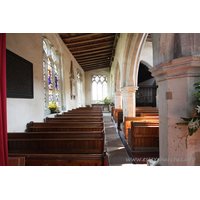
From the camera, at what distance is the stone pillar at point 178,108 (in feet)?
5.84

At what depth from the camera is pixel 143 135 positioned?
343 cm

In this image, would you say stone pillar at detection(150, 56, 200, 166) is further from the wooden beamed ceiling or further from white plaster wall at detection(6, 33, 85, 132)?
the wooden beamed ceiling

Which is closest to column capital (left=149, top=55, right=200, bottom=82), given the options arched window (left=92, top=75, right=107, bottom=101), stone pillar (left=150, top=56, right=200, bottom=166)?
stone pillar (left=150, top=56, right=200, bottom=166)

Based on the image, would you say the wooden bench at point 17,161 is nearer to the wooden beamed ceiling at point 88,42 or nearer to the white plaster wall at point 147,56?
the wooden beamed ceiling at point 88,42

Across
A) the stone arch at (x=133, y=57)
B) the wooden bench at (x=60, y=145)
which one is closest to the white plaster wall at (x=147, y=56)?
the stone arch at (x=133, y=57)

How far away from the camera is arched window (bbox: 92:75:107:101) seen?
15289 mm

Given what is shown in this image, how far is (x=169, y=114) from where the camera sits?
1903mm

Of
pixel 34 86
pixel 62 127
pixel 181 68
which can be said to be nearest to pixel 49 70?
pixel 34 86

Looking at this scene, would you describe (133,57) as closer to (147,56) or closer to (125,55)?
(125,55)

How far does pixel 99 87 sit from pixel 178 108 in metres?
13.7

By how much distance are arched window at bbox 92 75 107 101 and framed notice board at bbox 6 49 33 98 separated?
11.7m

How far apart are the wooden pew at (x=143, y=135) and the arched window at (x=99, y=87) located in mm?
11868

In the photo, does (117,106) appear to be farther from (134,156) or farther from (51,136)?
(51,136)

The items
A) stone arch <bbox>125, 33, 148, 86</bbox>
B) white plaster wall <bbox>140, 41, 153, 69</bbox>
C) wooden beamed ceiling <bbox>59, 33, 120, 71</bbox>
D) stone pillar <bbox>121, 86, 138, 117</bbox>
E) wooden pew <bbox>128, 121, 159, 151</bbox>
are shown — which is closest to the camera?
wooden pew <bbox>128, 121, 159, 151</bbox>
